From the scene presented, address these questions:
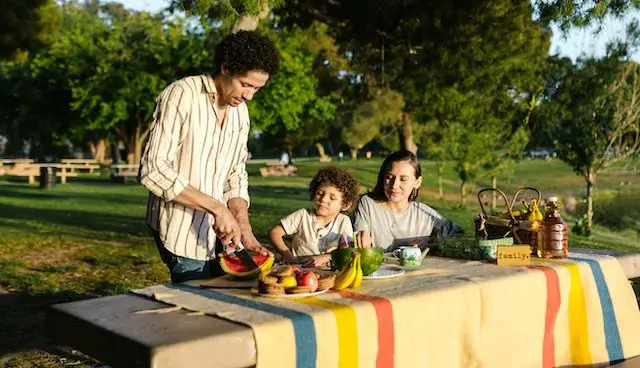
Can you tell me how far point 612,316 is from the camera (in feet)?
12.7

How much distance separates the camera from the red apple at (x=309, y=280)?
9.61 feet

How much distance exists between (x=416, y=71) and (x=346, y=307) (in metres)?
8.53

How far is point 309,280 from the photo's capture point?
293 centimetres

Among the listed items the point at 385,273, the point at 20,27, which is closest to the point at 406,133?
the point at 20,27

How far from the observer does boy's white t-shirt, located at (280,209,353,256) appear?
4.25 m

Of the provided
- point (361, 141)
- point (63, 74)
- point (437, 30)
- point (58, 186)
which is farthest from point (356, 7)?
point (63, 74)

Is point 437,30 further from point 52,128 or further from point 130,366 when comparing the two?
point 52,128

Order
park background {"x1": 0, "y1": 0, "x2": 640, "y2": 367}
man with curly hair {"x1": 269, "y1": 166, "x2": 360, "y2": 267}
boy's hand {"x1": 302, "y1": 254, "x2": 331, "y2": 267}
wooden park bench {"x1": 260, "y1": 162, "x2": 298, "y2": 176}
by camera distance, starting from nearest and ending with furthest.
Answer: boy's hand {"x1": 302, "y1": 254, "x2": 331, "y2": 267} < man with curly hair {"x1": 269, "y1": 166, "x2": 360, "y2": 267} < park background {"x1": 0, "y1": 0, "x2": 640, "y2": 367} < wooden park bench {"x1": 260, "y1": 162, "x2": 298, "y2": 176}

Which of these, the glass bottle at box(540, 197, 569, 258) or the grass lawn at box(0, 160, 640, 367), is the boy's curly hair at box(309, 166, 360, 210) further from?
the grass lawn at box(0, 160, 640, 367)

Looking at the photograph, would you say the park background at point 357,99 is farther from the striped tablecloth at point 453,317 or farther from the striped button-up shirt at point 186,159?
the striped tablecloth at point 453,317

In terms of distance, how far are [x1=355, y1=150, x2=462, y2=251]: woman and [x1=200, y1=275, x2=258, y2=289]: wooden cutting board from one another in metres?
1.28

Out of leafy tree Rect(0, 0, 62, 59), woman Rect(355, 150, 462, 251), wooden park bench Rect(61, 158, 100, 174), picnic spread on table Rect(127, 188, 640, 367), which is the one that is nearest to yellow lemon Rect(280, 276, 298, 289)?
picnic spread on table Rect(127, 188, 640, 367)

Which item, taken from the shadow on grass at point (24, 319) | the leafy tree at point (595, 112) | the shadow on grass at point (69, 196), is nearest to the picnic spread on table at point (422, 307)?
the shadow on grass at point (24, 319)

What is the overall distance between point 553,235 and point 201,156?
5.88ft
